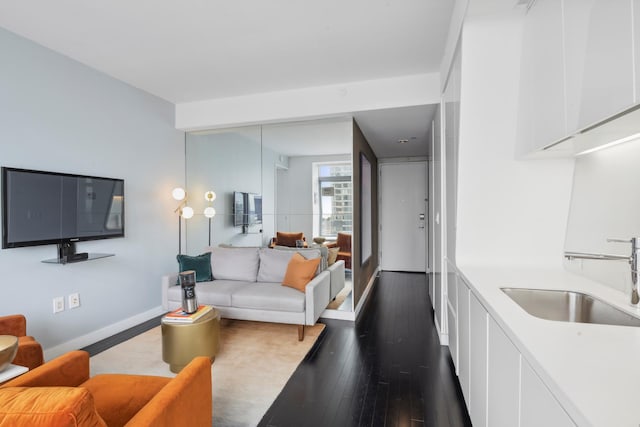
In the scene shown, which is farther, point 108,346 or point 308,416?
point 108,346

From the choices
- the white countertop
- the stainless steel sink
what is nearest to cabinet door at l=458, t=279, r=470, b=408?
the stainless steel sink

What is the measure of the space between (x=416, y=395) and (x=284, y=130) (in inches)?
121

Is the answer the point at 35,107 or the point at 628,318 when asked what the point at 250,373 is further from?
the point at 35,107

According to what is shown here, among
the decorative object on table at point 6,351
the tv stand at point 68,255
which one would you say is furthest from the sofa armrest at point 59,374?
the tv stand at point 68,255

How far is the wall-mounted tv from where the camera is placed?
399 centimetres

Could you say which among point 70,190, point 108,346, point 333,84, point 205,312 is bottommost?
point 108,346

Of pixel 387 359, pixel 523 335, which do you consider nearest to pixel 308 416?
pixel 387 359

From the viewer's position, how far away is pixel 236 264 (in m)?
3.73

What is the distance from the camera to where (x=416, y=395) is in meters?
2.15

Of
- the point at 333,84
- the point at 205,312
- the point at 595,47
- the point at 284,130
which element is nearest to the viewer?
the point at 595,47

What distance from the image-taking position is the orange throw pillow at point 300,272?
3225 millimetres

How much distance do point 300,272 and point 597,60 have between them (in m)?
2.70

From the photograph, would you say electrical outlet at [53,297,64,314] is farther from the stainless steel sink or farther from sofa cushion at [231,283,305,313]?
the stainless steel sink

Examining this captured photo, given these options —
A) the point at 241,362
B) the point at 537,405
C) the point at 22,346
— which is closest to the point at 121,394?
the point at 22,346
